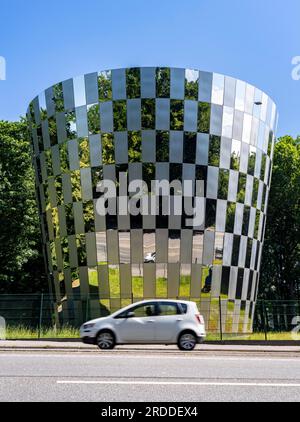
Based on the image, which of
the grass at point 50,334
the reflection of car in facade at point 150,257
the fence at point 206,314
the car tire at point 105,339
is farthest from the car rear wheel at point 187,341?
the reflection of car in facade at point 150,257

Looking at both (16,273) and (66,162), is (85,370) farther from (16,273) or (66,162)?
(16,273)

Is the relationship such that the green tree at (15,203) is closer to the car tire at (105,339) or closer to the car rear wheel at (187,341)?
the car tire at (105,339)

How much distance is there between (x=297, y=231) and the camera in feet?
153

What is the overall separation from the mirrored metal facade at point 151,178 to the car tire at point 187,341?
8563 millimetres

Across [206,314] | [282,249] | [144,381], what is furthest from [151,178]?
[282,249]

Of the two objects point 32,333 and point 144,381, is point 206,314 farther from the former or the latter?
point 144,381

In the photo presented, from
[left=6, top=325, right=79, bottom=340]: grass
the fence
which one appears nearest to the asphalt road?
[left=6, top=325, right=79, bottom=340]: grass

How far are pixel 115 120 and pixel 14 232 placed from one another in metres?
15.3

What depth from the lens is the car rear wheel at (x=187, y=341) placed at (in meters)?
14.6

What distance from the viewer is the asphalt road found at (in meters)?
6.25

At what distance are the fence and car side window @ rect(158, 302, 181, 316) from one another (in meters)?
5.80

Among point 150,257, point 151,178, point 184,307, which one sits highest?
point 151,178

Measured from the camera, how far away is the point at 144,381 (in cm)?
749

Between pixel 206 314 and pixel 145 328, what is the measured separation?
939 centimetres
